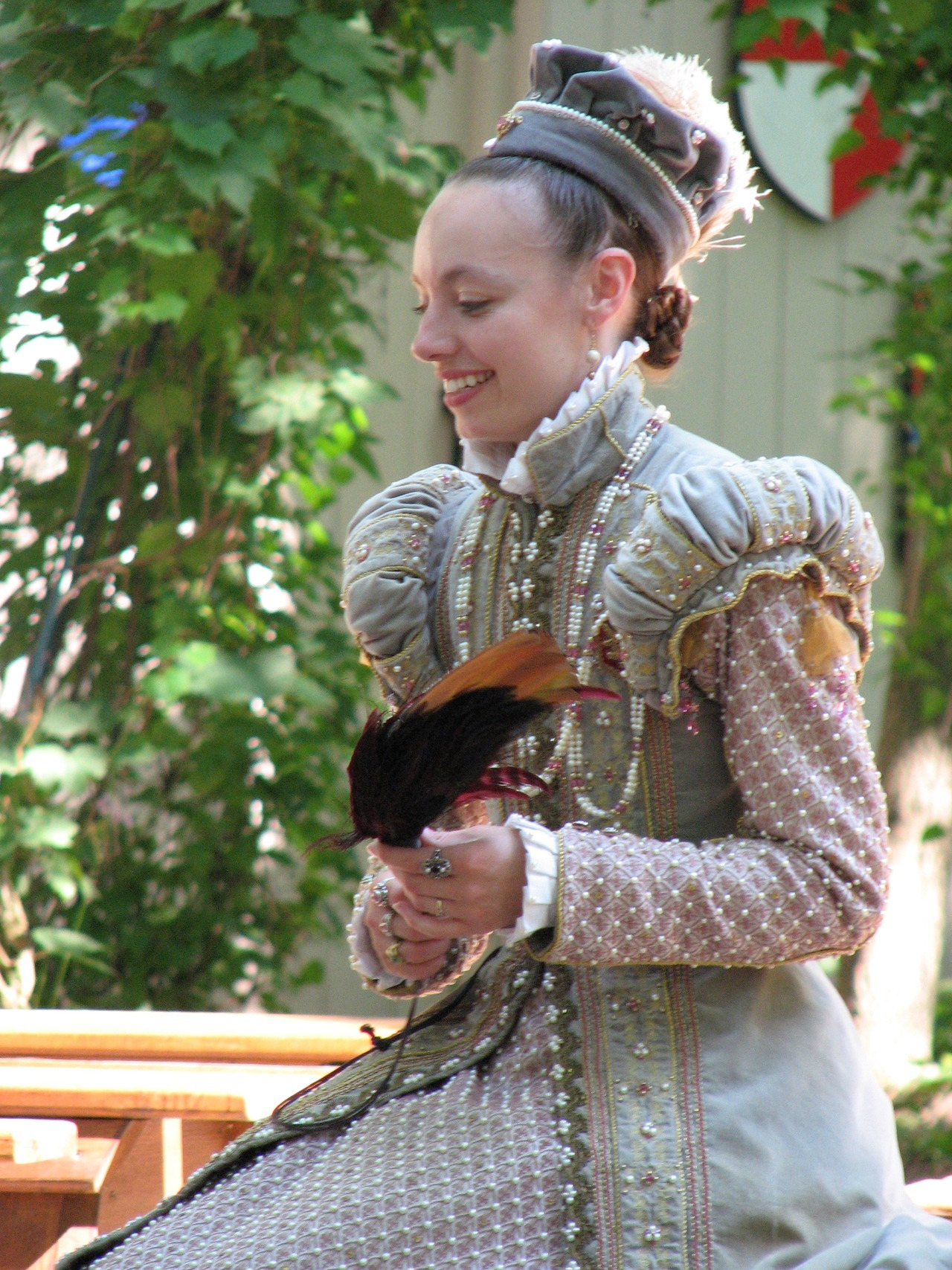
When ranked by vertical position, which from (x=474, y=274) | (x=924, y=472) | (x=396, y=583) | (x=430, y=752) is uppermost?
(x=924, y=472)

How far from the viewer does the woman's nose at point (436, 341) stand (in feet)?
4.21

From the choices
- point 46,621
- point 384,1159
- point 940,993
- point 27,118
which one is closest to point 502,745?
point 384,1159

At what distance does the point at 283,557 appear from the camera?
304cm

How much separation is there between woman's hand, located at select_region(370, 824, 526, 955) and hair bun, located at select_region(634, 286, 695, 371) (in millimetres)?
516

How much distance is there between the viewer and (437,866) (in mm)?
1138

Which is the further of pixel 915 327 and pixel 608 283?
pixel 915 327

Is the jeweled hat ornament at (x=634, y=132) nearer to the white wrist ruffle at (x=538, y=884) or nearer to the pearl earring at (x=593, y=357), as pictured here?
the pearl earring at (x=593, y=357)

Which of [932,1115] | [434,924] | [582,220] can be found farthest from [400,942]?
[932,1115]

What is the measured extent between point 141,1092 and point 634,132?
1150 millimetres

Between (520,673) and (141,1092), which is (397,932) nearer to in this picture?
(520,673)

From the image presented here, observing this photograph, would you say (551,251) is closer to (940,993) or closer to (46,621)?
(46,621)

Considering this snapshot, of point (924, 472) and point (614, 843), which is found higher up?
point (924, 472)

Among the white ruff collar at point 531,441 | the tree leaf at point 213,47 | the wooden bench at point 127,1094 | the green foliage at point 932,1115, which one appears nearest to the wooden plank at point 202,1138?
the wooden bench at point 127,1094

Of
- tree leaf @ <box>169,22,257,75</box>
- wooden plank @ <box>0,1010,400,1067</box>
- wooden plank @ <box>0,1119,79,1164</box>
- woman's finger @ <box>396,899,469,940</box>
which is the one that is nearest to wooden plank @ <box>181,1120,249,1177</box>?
wooden plank @ <box>0,1010,400,1067</box>
